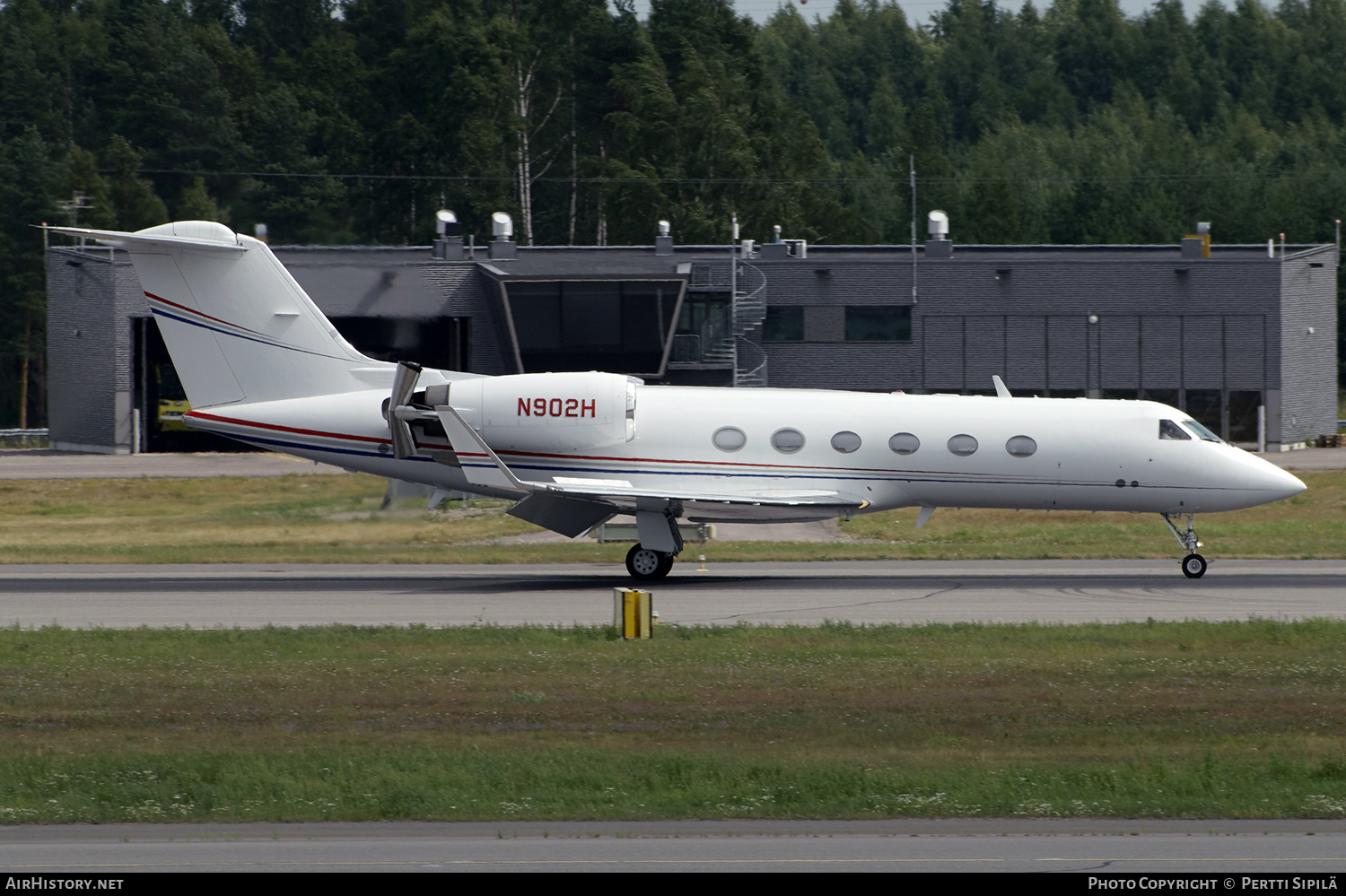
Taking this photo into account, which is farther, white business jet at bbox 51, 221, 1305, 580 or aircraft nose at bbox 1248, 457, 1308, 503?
aircraft nose at bbox 1248, 457, 1308, 503

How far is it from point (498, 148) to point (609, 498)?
66345 mm

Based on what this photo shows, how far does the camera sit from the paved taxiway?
9523 millimetres

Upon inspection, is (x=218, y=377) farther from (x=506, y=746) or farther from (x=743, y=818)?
(x=743, y=818)

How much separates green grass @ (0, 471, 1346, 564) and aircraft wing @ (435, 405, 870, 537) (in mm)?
3807

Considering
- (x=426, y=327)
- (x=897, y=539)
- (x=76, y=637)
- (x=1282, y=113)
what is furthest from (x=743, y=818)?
(x=1282, y=113)

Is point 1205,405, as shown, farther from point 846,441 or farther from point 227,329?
point 227,329

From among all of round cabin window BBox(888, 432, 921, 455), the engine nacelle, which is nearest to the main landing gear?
round cabin window BBox(888, 432, 921, 455)

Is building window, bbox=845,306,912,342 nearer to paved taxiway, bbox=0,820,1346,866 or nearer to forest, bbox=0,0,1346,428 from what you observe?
forest, bbox=0,0,1346,428

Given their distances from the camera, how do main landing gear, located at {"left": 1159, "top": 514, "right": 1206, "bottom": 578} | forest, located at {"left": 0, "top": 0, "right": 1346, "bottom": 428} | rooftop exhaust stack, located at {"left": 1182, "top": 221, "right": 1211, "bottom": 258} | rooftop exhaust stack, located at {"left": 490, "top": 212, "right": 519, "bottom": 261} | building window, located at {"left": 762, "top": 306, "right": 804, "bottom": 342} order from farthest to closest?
forest, located at {"left": 0, "top": 0, "right": 1346, "bottom": 428}, rooftop exhaust stack, located at {"left": 490, "top": 212, "right": 519, "bottom": 261}, rooftop exhaust stack, located at {"left": 1182, "top": 221, "right": 1211, "bottom": 258}, building window, located at {"left": 762, "top": 306, "right": 804, "bottom": 342}, main landing gear, located at {"left": 1159, "top": 514, "right": 1206, "bottom": 578}

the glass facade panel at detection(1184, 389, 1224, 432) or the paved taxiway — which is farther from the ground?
the glass facade panel at detection(1184, 389, 1224, 432)

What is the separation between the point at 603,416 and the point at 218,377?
23.0 feet

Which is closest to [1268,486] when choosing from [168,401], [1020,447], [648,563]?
[1020,447]

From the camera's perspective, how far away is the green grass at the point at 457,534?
101ft
